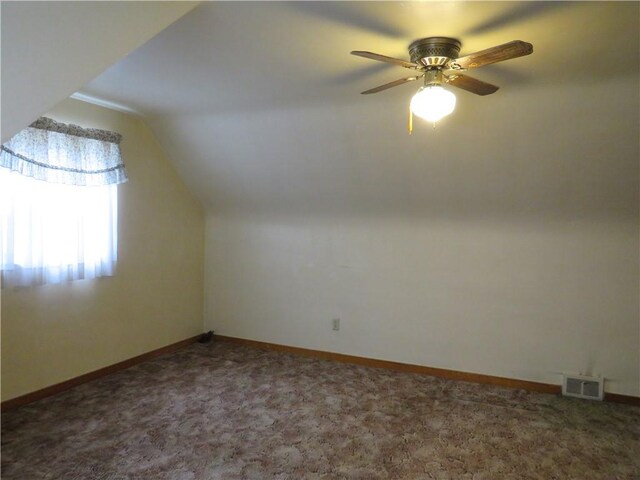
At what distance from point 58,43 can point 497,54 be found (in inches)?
64.3

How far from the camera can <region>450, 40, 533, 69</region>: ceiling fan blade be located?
171cm

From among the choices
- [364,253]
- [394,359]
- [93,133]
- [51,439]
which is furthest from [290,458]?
[93,133]

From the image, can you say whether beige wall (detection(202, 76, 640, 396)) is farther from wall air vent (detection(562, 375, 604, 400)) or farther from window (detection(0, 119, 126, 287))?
window (detection(0, 119, 126, 287))

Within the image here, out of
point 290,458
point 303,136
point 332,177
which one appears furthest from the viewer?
point 332,177

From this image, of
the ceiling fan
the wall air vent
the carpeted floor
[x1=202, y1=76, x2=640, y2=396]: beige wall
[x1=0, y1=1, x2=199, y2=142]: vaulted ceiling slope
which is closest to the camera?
[x1=0, y1=1, x2=199, y2=142]: vaulted ceiling slope

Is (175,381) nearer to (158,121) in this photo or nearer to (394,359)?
(394,359)

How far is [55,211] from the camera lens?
3176mm

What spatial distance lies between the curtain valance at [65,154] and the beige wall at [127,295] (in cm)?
14

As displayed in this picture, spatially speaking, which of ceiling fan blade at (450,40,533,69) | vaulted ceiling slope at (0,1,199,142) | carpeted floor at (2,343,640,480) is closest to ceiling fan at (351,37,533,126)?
ceiling fan blade at (450,40,533,69)

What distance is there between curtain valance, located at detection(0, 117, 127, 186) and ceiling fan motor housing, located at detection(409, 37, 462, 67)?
255 centimetres

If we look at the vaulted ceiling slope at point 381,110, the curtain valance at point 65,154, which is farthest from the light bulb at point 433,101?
the curtain valance at point 65,154

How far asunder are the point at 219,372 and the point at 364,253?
171cm

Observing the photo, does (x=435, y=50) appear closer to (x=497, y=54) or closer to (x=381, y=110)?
(x=497, y=54)

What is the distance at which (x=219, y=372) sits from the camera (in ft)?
12.8
